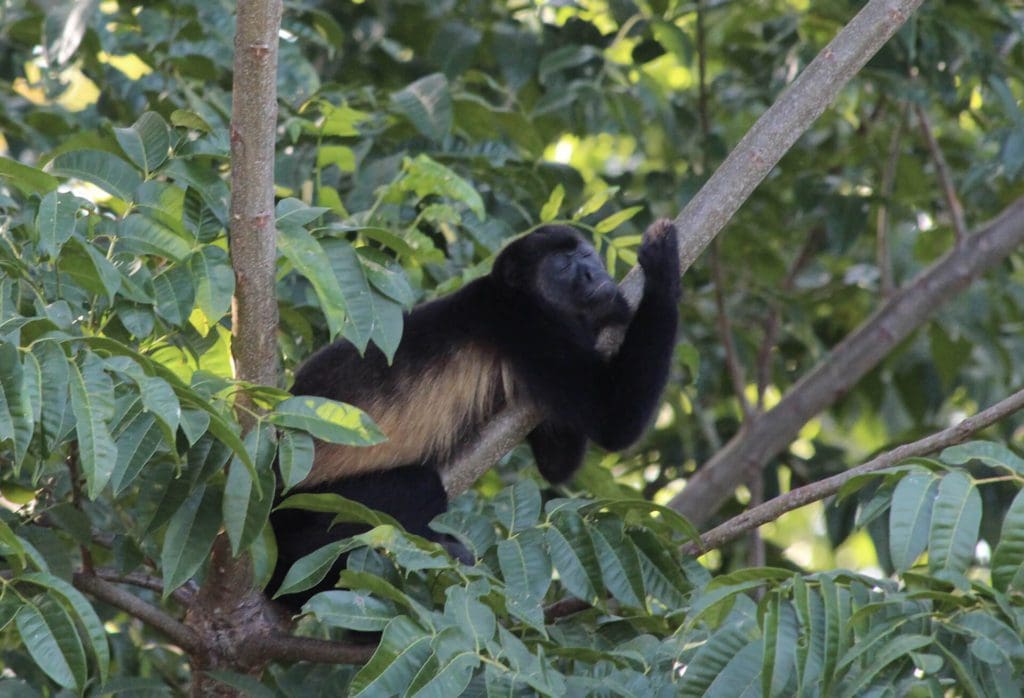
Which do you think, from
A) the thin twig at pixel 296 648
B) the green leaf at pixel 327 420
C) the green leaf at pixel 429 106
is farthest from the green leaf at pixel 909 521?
the green leaf at pixel 429 106

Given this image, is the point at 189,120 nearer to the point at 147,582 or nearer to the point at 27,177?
the point at 27,177

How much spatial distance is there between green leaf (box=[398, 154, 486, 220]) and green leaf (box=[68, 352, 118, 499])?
1.48 metres

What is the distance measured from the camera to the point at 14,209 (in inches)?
125

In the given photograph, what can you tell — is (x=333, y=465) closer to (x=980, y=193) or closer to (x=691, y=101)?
(x=691, y=101)

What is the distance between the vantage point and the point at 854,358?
4922 millimetres

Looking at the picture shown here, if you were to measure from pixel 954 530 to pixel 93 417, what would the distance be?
153 centimetres

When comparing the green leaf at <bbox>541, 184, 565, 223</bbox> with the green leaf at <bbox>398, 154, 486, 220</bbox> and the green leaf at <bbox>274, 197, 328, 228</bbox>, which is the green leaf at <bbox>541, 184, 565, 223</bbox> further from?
the green leaf at <bbox>274, 197, 328, 228</bbox>

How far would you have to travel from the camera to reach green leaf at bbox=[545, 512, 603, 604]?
2.76 meters

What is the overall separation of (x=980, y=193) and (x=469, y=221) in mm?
2540

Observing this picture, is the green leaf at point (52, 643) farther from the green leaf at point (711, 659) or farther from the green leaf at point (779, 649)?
the green leaf at point (779, 649)

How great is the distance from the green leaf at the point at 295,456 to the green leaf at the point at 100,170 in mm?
874

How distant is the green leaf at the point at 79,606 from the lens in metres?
2.25

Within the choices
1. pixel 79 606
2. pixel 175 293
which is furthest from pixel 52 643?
pixel 175 293

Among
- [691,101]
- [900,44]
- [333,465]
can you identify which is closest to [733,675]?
[333,465]
